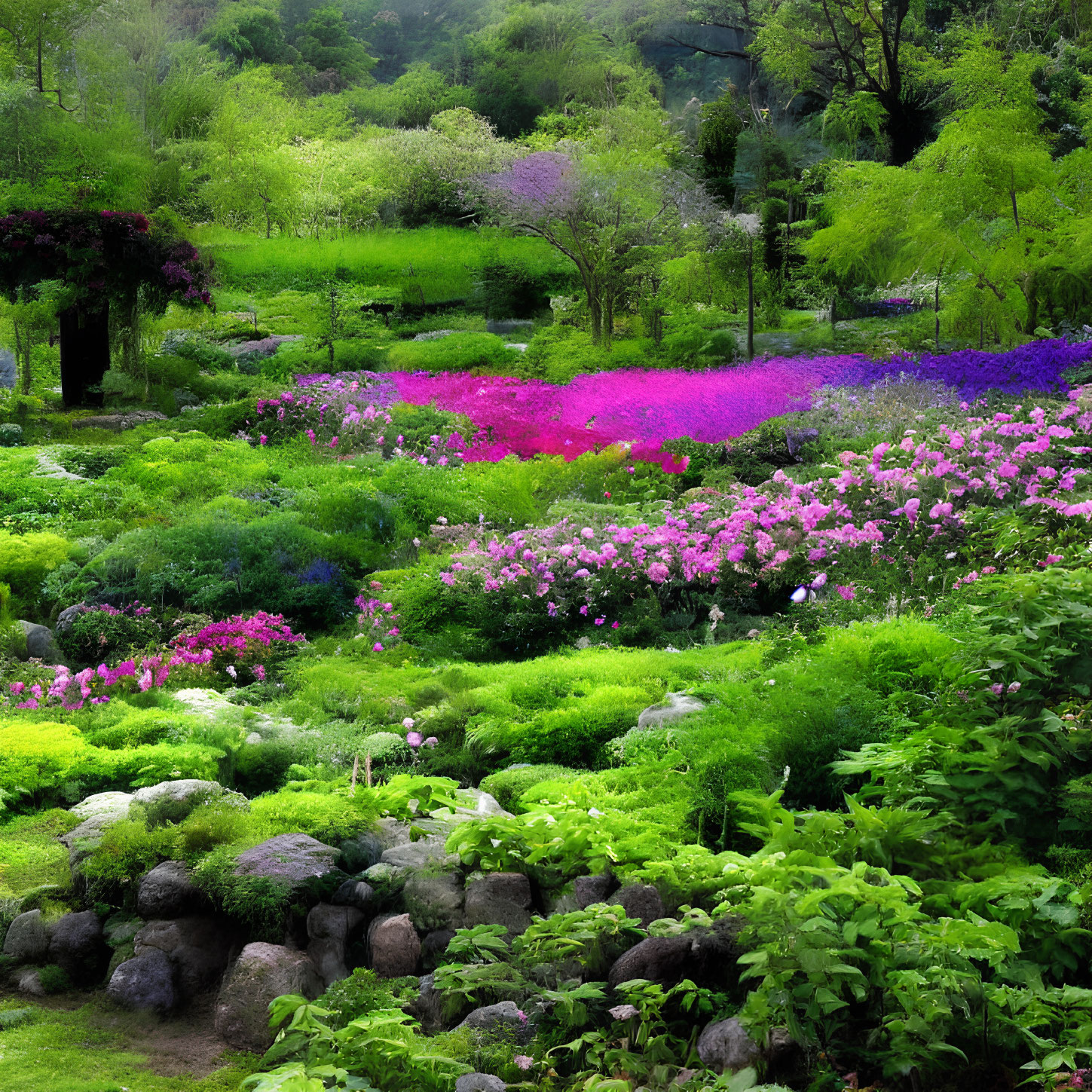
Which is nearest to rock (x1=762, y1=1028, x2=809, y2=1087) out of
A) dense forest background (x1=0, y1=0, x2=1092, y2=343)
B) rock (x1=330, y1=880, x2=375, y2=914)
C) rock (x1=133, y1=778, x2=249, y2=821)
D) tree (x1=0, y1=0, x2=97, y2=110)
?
rock (x1=330, y1=880, x2=375, y2=914)

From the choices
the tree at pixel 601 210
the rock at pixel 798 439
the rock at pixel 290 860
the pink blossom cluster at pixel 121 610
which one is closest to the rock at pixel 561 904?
the rock at pixel 290 860

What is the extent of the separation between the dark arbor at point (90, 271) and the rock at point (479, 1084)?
413 inches

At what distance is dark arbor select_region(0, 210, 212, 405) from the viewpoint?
10.6 meters

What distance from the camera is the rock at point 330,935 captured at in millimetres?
2914

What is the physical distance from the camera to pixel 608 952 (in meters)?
2.68

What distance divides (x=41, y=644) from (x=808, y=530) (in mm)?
4453

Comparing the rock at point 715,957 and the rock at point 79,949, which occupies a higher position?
the rock at point 715,957

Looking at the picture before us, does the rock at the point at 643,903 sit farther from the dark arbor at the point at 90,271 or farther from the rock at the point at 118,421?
the dark arbor at the point at 90,271

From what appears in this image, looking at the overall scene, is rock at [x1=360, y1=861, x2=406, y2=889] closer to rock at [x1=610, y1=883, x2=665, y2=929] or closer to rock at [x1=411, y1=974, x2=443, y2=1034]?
rock at [x1=411, y1=974, x2=443, y2=1034]

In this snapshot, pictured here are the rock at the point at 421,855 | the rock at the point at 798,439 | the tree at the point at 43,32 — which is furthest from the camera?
the tree at the point at 43,32

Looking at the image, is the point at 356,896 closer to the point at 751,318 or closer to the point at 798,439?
the point at 798,439

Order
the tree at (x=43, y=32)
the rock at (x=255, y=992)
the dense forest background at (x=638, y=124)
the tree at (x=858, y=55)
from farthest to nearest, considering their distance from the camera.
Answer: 1. the tree at (x=858, y=55)
2. the tree at (x=43, y=32)
3. the dense forest background at (x=638, y=124)
4. the rock at (x=255, y=992)

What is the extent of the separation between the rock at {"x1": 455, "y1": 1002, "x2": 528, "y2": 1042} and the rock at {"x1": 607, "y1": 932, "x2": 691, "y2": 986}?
0.26 m

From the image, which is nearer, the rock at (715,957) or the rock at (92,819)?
the rock at (715,957)
